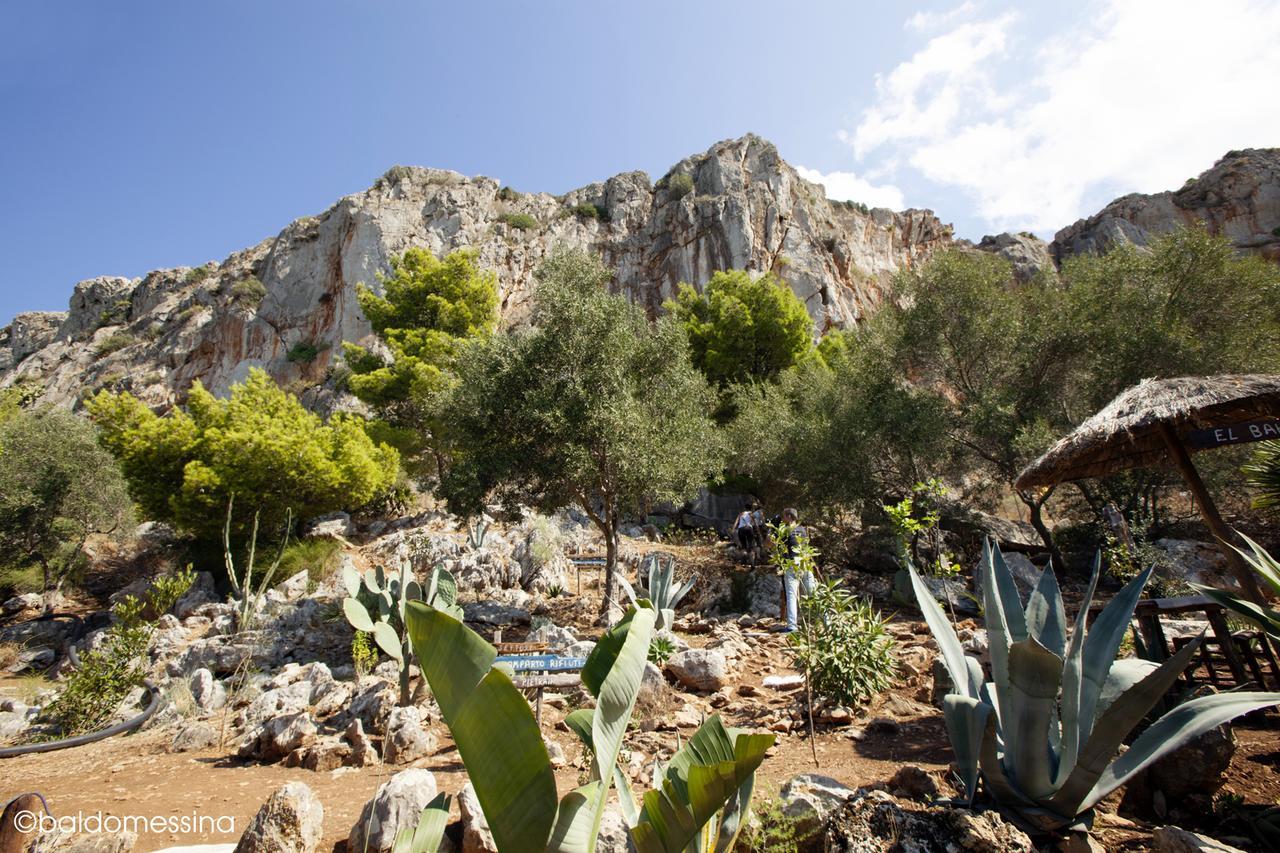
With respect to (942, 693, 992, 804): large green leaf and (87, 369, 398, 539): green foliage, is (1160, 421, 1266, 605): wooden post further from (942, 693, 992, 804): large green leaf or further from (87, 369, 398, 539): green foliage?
Answer: (87, 369, 398, 539): green foliage

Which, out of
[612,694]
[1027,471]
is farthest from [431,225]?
[612,694]

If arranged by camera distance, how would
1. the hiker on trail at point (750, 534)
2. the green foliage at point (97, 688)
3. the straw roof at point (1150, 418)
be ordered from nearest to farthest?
the straw roof at point (1150, 418) → the green foliage at point (97, 688) → the hiker on trail at point (750, 534)

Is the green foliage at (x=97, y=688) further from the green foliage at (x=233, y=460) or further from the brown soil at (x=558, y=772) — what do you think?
the green foliage at (x=233, y=460)

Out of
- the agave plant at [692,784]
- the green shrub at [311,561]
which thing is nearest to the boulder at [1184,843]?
the agave plant at [692,784]

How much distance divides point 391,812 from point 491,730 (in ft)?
6.62

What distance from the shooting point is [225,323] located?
33.6 metres

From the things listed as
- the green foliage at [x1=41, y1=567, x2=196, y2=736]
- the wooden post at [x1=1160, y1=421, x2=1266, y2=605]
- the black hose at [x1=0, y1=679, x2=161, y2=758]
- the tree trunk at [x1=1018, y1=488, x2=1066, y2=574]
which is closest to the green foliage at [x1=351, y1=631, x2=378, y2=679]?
the black hose at [x1=0, y1=679, x2=161, y2=758]

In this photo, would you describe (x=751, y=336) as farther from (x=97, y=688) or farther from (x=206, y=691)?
(x=97, y=688)

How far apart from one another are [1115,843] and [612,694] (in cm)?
231

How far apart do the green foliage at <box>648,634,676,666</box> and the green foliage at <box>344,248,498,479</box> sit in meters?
10.9

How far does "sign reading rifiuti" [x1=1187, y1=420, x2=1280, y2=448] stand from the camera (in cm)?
462

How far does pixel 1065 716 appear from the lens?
2.19 m

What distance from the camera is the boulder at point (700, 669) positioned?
5344 millimetres

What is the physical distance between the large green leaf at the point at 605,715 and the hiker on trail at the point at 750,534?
10.1 metres
